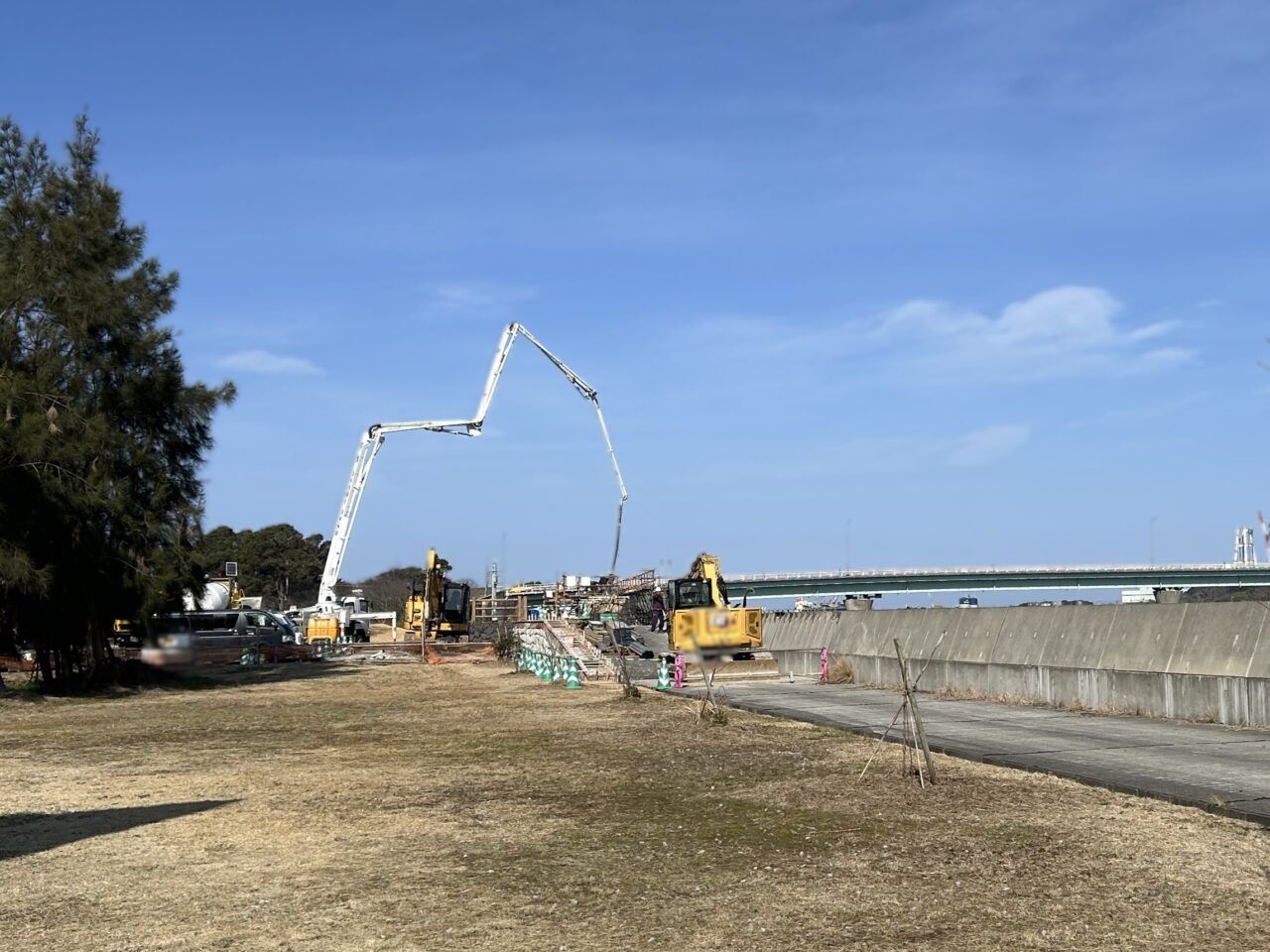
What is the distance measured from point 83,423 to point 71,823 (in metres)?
22.5

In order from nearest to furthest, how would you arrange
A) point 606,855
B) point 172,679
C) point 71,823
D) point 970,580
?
point 606,855 → point 71,823 → point 172,679 → point 970,580

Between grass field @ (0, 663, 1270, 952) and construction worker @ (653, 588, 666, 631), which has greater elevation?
construction worker @ (653, 588, 666, 631)

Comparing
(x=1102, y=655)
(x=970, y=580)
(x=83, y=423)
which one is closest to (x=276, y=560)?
(x=970, y=580)

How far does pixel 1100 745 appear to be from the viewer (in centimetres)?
1457

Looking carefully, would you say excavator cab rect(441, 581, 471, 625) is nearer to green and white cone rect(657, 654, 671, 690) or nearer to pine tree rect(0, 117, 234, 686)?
pine tree rect(0, 117, 234, 686)

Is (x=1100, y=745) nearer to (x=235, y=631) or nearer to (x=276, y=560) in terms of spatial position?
(x=235, y=631)

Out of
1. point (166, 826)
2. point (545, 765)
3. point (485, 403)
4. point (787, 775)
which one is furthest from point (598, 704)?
point (485, 403)

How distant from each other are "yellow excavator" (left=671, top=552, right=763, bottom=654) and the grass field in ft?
50.7

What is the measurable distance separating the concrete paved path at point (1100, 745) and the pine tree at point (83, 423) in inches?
707

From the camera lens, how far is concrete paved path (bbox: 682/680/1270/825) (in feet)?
36.5

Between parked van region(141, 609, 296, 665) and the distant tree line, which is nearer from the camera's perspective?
parked van region(141, 609, 296, 665)

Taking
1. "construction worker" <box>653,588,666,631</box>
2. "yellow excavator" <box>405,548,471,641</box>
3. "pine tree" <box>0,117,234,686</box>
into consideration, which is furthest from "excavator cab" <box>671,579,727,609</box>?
"yellow excavator" <box>405,548,471,641</box>

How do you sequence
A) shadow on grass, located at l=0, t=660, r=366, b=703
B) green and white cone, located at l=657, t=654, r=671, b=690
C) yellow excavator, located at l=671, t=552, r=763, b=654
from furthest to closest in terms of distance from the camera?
yellow excavator, located at l=671, t=552, r=763, b=654 < shadow on grass, located at l=0, t=660, r=366, b=703 < green and white cone, located at l=657, t=654, r=671, b=690

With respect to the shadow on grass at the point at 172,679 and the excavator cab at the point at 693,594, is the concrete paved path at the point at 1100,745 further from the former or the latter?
the shadow on grass at the point at 172,679
